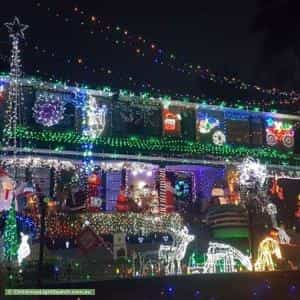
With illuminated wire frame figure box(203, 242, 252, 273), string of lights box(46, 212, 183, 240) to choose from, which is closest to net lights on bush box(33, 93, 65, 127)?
string of lights box(46, 212, 183, 240)

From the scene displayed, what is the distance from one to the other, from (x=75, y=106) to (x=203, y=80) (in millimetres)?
19034

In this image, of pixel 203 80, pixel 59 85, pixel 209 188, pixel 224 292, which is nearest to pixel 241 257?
pixel 224 292

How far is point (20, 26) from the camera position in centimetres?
1727

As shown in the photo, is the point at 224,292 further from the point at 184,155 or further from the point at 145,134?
the point at 145,134

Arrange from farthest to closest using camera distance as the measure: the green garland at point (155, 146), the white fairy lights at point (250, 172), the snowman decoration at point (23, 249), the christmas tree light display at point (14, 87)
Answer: the white fairy lights at point (250, 172) < the green garland at point (155, 146) < the christmas tree light display at point (14, 87) < the snowman decoration at point (23, 249)

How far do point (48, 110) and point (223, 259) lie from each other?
7.50m

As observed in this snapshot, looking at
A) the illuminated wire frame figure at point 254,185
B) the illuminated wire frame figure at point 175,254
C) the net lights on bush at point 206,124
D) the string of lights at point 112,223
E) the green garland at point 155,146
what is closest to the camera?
the illuminated wire frame figure at point 175,254

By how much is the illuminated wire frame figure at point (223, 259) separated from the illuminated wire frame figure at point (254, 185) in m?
5.17

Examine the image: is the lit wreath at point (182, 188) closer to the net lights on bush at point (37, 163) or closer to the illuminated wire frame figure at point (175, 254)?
the net lights on bush at point (37, 163)

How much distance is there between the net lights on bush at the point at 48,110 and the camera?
19016 millimetres

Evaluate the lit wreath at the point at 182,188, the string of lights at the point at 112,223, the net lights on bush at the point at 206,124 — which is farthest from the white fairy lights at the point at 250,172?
the string of lights at the point at 112,223

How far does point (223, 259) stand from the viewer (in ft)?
52.1

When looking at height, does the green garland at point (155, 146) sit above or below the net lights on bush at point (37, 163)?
above

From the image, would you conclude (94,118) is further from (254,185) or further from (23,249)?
(254,185)
